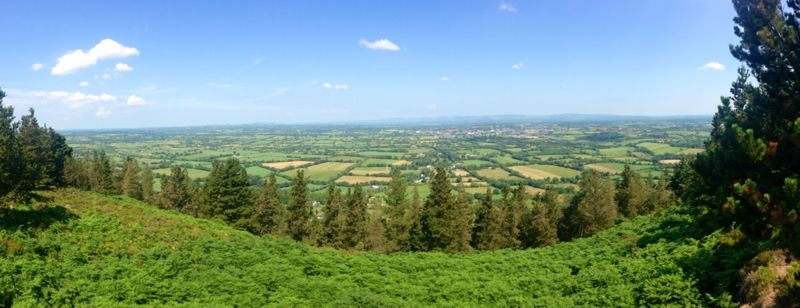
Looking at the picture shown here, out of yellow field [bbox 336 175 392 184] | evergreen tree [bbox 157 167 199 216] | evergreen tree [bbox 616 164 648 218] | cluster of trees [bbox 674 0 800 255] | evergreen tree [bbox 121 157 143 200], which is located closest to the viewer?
cluster of trees [bbox 674 0 800 255]

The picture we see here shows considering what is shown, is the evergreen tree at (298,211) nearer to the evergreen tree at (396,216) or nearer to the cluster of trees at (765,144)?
the evergreen tree at (396,216)

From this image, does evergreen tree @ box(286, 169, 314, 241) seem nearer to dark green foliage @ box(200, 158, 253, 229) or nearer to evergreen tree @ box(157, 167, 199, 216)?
dark green foliage @ box(200, 158, 253, 229)

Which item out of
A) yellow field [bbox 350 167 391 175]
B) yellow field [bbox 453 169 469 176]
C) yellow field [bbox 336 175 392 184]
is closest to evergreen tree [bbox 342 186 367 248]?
yellow field [bbox 336 175 392 184]

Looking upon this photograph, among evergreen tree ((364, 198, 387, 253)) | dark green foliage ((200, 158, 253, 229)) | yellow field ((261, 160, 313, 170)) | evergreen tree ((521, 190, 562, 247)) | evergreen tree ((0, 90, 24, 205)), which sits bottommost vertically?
yellow field ((261, 160, 313, 170))

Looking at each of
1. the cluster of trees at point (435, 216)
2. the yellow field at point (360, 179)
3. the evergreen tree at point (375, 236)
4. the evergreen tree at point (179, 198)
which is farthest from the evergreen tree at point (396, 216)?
the yellow field at point (360, 179)

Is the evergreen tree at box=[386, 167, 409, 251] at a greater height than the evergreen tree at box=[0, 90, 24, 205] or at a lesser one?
lesser

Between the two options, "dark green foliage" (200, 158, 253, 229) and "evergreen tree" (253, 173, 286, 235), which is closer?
"dark green foliage" (200, 158, 253, 229)
